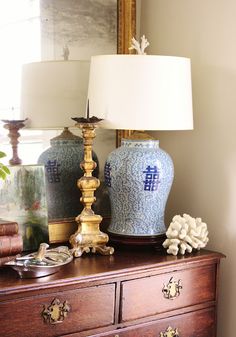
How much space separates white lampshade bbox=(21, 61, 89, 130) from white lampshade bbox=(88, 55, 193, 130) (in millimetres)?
143

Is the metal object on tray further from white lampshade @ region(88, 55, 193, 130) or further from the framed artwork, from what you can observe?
white lampshade @ region(88, 55, 193, 130)

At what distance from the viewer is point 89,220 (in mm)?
1595

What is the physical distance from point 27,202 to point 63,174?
0.59 feet

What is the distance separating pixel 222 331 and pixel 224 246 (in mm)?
281

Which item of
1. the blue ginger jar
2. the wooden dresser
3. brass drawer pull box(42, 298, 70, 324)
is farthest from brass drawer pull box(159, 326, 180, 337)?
the blue ginger jar

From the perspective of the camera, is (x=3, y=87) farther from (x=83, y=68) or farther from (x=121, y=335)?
(x=121, y=335)

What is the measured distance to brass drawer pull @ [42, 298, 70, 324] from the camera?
1.33 m

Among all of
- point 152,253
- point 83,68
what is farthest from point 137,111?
point 152,253

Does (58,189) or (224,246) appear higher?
(58,189)

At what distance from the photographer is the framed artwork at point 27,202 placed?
1.56 m

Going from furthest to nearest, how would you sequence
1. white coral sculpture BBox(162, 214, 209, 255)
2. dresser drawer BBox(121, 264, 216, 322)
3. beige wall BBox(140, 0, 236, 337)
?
1. beige wall BBox(140, 0, 236, 337)
2. white coral sculpture BBox(162, 214, 209, 255)
3. dresser drawer BBox(121, 264, 216, 322)

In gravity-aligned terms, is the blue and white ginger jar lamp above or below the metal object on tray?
above

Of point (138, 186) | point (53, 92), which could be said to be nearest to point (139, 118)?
point (138, 186)

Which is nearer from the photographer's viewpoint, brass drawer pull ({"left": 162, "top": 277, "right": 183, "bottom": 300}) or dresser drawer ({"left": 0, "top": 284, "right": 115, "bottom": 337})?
dresser drawer ({"left": 0, "top": 284, "right": 115, "bottom": 337})
